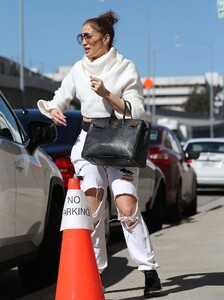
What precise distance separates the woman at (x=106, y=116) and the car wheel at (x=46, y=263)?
96cm

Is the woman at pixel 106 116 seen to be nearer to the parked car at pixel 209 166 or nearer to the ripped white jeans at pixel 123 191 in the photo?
the ripped white jeans at pixel 123 191

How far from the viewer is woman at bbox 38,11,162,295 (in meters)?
6.90

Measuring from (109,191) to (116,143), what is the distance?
13.4ft

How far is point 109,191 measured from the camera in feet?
35.6

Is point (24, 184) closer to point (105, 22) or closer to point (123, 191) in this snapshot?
point (123, 191)

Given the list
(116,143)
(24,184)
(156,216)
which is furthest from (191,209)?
(116,143)

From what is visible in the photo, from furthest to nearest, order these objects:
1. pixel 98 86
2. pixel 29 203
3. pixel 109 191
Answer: pixel 109 191, pixel 29 203, pixel 98 86

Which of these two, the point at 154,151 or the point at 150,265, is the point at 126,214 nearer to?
the point at 150,265

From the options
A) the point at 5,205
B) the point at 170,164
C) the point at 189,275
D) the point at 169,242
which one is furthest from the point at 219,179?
the point at 5,205

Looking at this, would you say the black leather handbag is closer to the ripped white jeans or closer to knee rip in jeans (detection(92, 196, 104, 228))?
the ripped white jeans

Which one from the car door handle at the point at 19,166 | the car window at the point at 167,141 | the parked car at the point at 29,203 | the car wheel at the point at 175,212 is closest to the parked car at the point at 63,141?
the parked car at the point at 29,203

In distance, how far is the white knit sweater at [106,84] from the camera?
6.94 meters

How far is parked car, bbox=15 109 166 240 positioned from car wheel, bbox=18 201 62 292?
7.88 ft

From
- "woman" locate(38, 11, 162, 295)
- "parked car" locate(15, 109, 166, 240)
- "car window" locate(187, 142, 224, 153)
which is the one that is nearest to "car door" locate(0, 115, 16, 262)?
"woman" locate(38, 11, 162, 295)
